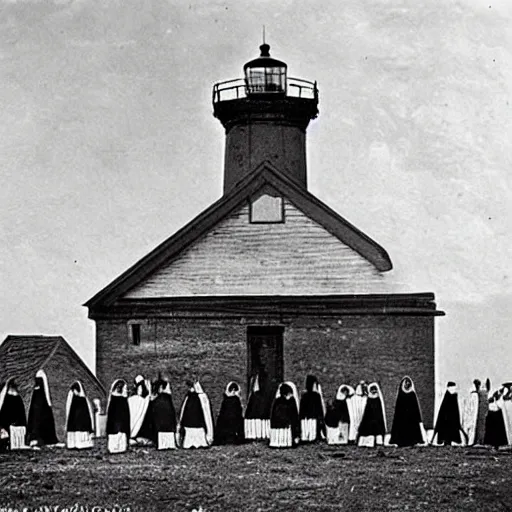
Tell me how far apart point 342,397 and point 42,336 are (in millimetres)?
9236

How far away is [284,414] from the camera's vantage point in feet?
78.1

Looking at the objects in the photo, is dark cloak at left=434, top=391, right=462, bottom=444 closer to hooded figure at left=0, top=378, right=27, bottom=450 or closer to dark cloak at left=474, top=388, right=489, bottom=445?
dark cloak at left=474, top=388, right=489, bottom=445

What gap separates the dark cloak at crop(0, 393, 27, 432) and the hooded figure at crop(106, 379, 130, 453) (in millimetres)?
1916

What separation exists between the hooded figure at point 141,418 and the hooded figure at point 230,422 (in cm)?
141

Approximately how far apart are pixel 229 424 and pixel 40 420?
3.84 meters

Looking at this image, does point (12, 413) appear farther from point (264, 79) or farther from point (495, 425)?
point (264, 79)

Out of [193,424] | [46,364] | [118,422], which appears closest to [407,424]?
[193,424]

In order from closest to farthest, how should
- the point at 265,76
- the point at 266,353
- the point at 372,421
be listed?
the point at 372,421 < the point at 266,353 < the point at 265,76

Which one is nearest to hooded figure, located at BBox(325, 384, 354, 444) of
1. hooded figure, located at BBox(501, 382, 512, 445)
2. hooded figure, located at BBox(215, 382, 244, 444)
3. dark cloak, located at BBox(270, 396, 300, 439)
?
dark cloak, located at BBox(270, 396, 300, 439)

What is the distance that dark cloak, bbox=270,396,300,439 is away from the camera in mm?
23781

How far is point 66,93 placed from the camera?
88.9 ft

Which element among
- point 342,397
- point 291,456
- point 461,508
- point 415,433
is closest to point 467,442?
point 415,433

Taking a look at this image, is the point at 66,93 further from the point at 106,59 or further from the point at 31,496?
the point at 31,496

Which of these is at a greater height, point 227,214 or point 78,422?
point 227,214
